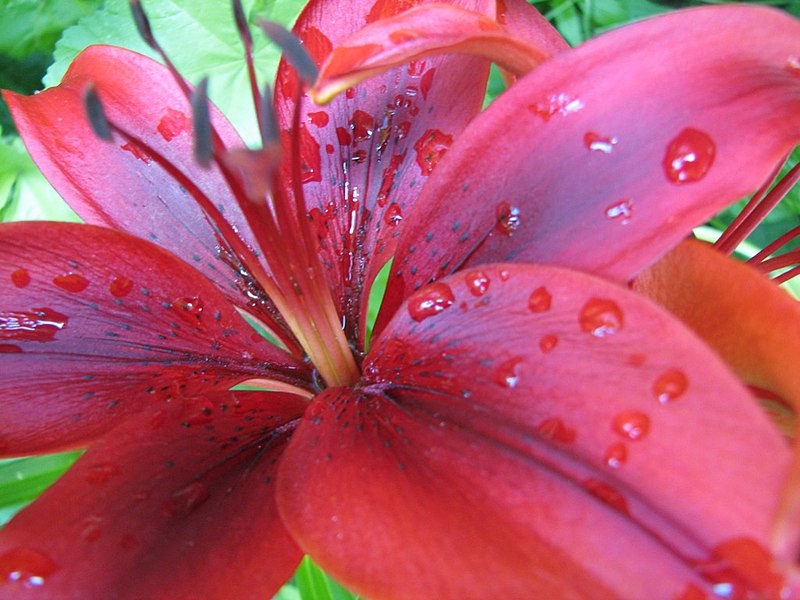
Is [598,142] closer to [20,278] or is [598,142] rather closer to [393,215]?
[393,215]

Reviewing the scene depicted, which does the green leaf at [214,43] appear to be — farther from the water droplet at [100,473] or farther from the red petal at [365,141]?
the water droplet at [100,473]

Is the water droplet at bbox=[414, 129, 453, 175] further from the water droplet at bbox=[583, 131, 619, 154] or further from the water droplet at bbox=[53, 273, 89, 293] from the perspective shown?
the water droplet at bbox=[53, 273, 89, 293]

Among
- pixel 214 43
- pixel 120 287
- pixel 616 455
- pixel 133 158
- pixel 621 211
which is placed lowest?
pixel 616 455

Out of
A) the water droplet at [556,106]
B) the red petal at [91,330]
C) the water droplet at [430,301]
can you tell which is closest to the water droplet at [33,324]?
the red petal at [91,330]

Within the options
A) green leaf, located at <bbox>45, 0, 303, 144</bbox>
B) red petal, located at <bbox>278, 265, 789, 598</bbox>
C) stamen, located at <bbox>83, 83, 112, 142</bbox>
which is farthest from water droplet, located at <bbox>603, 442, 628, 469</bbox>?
green leaf, located at <bbox>45, 0, 303, 144</bbox>

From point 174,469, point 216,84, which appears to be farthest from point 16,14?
point 174,469

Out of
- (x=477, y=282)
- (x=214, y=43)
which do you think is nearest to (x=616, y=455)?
(x=477, y=282)
